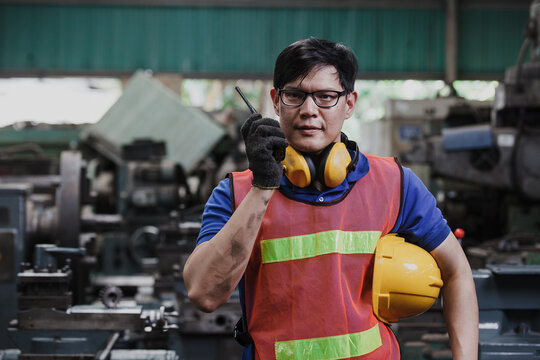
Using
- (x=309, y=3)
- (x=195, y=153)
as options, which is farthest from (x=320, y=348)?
(x=309, y=3)

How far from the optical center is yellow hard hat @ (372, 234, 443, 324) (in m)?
1.35

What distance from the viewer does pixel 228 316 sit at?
2.72m

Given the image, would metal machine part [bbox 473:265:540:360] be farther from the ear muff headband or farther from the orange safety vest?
the ear muff headband

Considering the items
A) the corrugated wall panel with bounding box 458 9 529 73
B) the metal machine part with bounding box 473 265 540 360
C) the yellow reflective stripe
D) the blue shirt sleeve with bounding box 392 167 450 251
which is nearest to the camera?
the yellow reflective stripe

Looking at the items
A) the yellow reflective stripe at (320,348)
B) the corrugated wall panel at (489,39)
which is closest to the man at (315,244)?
the yellow reflective stripe at (320,348)

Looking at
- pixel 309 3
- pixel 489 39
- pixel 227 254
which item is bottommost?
pixel 227 254

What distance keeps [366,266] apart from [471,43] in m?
8.76

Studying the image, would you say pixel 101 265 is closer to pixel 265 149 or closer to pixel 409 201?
pixel 409 201

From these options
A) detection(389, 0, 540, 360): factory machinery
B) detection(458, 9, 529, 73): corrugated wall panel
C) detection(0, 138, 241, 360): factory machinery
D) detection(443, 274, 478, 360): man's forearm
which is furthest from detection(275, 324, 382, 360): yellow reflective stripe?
detection(458, 9, 529, 73): corrugated wall panel

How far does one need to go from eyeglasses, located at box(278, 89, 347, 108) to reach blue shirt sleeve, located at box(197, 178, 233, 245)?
8.5 inches

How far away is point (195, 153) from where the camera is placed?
21.3 ft

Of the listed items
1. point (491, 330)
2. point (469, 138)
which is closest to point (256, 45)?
point (469, 138)

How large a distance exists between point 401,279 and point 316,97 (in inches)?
A: 16.4

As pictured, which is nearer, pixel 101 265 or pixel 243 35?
pixel 101 265
